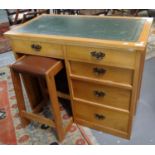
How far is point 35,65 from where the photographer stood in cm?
123

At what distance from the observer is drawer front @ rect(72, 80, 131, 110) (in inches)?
48.3

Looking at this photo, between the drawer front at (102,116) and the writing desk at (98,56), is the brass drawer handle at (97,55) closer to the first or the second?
the writing desk at (98,56)

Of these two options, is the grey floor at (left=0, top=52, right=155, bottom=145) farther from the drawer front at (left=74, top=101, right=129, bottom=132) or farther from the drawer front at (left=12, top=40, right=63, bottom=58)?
the drawer front at (left=12, top=40, right=63, bottom=58)

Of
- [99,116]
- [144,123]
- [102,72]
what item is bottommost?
[144,123]

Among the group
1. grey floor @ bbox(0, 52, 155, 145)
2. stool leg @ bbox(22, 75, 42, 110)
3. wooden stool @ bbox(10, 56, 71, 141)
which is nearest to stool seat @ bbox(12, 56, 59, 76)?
wooden stool @ bbox(10, 56, 71, 141)

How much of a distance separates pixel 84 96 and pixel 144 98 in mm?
708

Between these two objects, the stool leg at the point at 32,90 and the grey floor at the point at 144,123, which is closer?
the grey floor at the point at 144,123

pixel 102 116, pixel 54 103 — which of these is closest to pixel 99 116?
pixel 102 116

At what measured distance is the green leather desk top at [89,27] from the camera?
113 cm

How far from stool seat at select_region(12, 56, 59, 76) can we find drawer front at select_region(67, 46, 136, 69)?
→ 5.7 inches

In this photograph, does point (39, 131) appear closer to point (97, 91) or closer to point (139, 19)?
point (97, 91)

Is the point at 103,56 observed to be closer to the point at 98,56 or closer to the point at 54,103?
the point at 98,56

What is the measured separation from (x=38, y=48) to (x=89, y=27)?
375 millimetres

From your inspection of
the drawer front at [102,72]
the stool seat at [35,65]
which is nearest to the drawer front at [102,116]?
the drawer front at [102,72]
